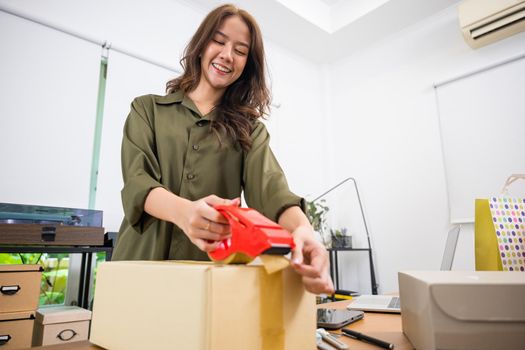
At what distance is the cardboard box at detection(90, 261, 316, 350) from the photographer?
413 millimetres

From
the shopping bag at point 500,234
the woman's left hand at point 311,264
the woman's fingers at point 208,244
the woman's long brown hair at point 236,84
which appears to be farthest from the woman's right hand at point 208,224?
the shopping bag at point 500,234

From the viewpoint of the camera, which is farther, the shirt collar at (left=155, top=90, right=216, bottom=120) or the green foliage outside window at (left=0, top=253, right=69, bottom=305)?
the green foliage outside window at (left=0, top=253, right=69, bottom=305)

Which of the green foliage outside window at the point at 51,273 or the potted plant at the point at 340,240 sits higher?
the potted plant at the point at 340,240

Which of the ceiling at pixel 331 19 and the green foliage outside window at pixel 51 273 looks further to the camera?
the ceiling at pixel 331 19

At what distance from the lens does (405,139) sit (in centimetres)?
300

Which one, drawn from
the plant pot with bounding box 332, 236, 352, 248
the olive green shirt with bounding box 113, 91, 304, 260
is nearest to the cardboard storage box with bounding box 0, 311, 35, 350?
the olive green shirt with bounding box 113, 91, 304, 260

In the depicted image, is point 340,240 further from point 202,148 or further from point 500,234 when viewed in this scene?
point 202,148

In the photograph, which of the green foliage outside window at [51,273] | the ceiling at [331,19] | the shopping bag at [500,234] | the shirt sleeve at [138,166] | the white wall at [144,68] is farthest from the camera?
the ceiling at [331,19]

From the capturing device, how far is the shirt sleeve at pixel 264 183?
710 millimetres

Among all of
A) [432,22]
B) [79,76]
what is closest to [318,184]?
[432,22]

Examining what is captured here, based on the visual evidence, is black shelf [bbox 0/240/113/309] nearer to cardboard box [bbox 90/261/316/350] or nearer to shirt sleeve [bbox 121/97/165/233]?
shirt sleeve [bbox 121/97/165/233]

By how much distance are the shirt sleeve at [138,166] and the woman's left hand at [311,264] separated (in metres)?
0.32

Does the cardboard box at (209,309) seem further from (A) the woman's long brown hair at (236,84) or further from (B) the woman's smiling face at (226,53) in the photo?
(B) the woman's smiling face at (226,53)

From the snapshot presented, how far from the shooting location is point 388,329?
2.31 feet
